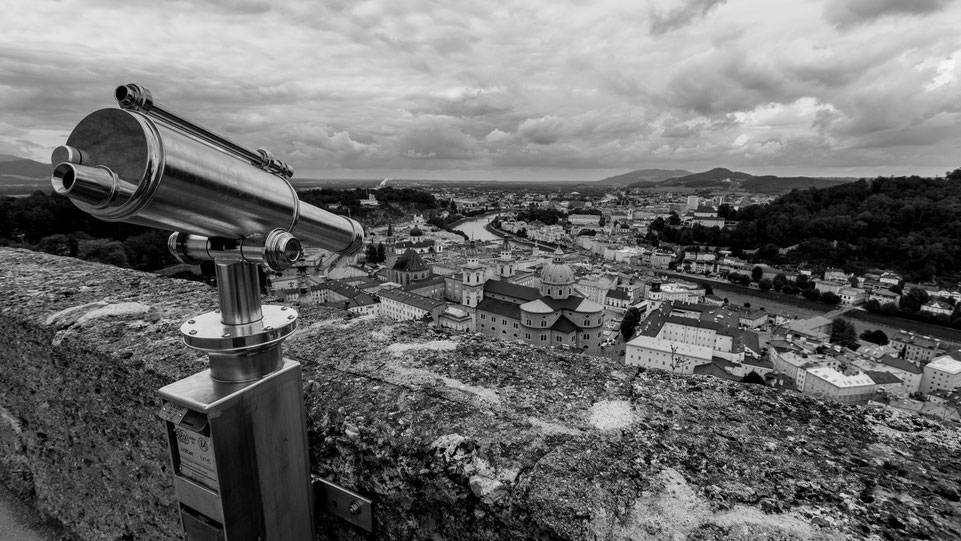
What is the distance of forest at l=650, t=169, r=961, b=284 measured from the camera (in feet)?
209

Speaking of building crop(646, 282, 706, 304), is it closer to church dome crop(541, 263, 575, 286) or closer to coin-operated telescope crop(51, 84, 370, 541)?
church dome crop(541, 263, 575, 286)

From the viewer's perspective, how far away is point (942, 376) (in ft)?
105

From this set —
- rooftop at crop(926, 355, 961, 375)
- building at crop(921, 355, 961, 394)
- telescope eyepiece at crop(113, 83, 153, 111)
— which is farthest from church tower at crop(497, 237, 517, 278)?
telescope eyepiece at crop(113, 83, 153, 111)

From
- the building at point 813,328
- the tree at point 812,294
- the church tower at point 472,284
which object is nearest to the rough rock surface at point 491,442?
the church tower at point 472,284

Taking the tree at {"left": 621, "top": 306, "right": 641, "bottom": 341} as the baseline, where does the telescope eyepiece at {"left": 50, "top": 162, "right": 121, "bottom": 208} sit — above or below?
above

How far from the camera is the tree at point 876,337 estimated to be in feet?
140

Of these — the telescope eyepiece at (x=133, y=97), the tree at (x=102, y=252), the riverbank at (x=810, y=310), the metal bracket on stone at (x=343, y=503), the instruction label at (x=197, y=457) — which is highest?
the telescope eyepiece at (x=133, y=97)

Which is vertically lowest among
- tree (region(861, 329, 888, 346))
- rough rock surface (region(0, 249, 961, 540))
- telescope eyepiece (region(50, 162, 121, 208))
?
tree (region(861, 329, 888, 346))

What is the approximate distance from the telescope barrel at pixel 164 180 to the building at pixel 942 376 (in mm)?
44458

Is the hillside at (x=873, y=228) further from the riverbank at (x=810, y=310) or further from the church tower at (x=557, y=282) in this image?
the church tower at (x=557, y=282)

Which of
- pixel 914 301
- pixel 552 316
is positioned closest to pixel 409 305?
pixel 552 316

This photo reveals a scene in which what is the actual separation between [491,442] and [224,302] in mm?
788

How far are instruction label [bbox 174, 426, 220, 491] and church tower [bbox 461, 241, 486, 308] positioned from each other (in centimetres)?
3988

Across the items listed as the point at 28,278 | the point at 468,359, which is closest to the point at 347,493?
the point at 468,359
